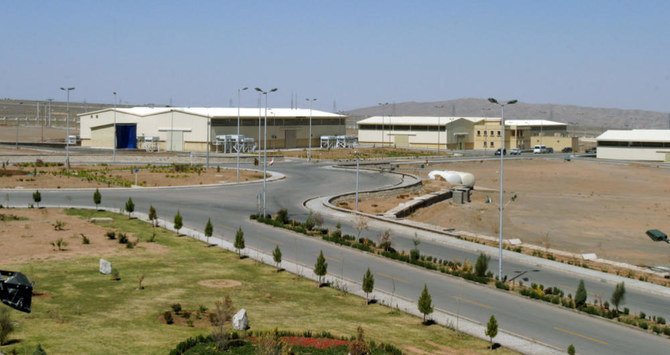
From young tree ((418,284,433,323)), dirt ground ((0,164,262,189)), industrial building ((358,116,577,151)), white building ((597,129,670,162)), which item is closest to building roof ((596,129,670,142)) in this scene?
white building ((597,129,670,162))

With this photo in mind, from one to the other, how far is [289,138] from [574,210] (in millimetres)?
79728

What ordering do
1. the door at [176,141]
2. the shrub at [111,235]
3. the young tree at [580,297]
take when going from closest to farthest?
the young tree at [580,297], the shrub at [111,235], the door at [176,141]

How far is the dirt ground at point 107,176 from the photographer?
7271 cm

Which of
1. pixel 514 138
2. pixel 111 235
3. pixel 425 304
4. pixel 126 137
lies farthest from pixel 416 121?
pixel 425 304

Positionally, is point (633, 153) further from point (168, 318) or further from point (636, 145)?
point (168, 318)

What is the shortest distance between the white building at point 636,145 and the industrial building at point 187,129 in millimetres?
58176

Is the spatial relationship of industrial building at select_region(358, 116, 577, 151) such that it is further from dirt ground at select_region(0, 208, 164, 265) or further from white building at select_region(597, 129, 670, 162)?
dirt ground at select_region(0, 208, 164, 265)

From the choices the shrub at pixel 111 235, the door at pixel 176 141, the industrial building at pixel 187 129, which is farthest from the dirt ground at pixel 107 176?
the door at pixel 176 141

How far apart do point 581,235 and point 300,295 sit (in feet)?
102

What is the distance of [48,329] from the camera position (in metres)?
26.2

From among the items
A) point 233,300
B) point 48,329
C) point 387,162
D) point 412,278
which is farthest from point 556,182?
point 48,329

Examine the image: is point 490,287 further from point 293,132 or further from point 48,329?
point 293,132

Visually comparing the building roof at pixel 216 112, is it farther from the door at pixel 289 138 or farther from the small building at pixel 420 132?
the small building at pixel 420 132

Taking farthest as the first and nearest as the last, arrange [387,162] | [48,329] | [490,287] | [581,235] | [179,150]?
[179,150] < [387,162] < [581,235] < [490,287] < [48,329]
